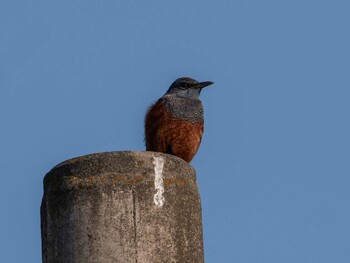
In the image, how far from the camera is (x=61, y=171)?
5.66 meters

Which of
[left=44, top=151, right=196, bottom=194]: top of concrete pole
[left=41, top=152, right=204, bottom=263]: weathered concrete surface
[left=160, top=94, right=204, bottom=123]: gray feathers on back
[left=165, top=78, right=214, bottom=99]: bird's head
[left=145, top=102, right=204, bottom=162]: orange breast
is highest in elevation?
[left=165, top=78, right=214, bottom=99]: bird's head

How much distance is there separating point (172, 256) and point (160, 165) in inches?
26.7

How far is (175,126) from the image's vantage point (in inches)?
376

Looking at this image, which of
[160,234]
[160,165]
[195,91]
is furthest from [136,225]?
[195,91]

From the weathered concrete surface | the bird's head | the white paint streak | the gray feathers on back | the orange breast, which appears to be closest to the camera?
the weathered concrete surface

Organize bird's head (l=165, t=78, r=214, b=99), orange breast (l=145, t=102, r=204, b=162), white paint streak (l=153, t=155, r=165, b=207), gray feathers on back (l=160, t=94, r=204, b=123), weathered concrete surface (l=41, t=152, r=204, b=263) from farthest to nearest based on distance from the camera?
1. bird's head (l=165, t=78, r=214, b=99)
2. gray feathers on back (l=160, t=94, r=204, b=123)
3. orange breast (l=145, t=102, r=204, b=162)
4. white paint streak (l=153, t=155, r=165, b=207)
5. weathered concrete surface (l=41, t=152, r=204, b=263)

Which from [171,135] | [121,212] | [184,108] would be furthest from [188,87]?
[121,212]

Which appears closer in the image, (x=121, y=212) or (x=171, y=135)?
(x=121, y=212)

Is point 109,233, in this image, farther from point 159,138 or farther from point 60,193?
point 159,138

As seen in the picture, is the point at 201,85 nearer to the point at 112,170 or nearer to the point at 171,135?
the point at 171,135

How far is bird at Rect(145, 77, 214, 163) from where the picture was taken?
945cm

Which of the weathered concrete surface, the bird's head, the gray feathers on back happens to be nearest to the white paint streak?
the weathered concrete surface

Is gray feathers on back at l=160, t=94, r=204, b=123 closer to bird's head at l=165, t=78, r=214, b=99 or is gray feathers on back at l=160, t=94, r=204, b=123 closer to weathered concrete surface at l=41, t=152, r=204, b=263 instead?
bird's head at l=165, t=78, r=214, b=99

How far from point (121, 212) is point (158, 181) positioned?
1.25 feet
